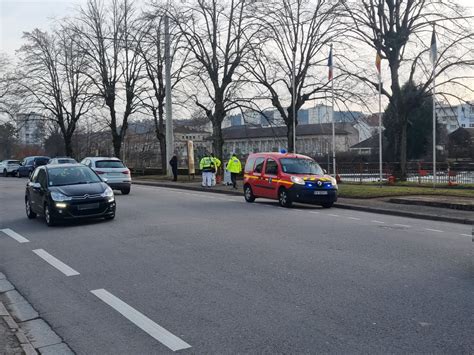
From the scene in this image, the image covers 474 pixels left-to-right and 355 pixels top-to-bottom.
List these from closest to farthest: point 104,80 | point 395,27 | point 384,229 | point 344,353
Result: point 344,353 < point 384,229 < point 395,27 < point 104,80

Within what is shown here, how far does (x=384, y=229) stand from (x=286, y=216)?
10.3 feet

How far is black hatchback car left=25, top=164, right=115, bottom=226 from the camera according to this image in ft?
41.5

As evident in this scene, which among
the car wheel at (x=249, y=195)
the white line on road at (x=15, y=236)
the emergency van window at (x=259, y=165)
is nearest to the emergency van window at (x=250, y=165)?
the emergency van window at (x=259, y=165)

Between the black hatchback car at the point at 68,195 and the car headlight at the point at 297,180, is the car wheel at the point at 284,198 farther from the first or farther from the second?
the black hatchback car at the point at 68,195

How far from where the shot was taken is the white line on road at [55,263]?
7887 mm

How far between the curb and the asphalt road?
0.39 feet

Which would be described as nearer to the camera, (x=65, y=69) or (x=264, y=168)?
(x=264, y=168)

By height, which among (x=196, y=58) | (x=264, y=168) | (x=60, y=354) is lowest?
(x=60, y=354)

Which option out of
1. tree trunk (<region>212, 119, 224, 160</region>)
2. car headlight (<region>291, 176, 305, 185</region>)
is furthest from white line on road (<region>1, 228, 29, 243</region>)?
tree trunk (<region>212, 119, 224, 160</region>)

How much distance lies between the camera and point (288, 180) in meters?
17.0

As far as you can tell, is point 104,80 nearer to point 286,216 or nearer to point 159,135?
point 159,135

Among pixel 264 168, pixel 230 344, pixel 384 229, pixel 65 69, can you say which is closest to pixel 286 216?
pixel 384 229

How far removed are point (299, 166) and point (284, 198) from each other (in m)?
1.30

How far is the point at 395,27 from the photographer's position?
2727 cm
